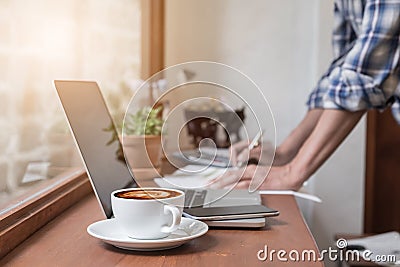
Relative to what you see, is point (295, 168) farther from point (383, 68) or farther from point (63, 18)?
point (63, 18)

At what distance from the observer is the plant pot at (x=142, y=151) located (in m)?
1.08

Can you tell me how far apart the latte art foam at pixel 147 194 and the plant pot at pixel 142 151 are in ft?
0.66

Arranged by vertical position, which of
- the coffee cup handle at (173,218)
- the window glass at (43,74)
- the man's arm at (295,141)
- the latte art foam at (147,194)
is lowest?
the man's arm at (295,141)

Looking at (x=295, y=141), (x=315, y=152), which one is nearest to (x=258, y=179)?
(x=315, y=152)

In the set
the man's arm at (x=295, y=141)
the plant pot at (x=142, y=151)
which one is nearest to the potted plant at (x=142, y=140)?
the plant pot at (x=142, y=151)

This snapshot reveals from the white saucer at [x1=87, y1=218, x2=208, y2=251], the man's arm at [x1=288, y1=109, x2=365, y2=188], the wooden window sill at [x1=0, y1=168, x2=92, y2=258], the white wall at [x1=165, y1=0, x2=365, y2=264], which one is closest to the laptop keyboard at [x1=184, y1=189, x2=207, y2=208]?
the white saucer at [x1=87, y1=218, x2=208, y2=251]

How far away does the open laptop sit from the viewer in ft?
2.99

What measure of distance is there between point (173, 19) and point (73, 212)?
1.62 metres

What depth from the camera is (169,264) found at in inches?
28.6

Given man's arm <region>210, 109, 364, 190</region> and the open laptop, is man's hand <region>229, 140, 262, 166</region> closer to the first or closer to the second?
the open laptop

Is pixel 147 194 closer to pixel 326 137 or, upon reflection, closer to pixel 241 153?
pixel 241 153

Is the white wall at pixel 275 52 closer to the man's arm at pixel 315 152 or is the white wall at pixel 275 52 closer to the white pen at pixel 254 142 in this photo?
the man's arm at pixel 315 152

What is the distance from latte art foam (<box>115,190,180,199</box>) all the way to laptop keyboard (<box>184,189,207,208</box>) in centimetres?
15

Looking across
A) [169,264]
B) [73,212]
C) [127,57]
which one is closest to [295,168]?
[73,212]
